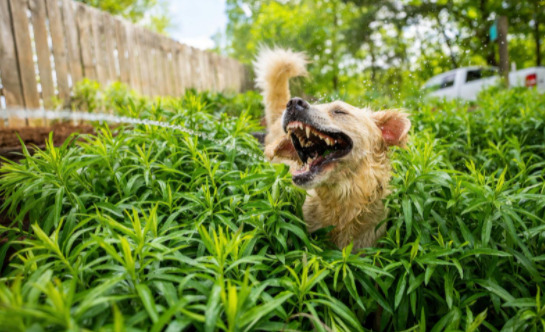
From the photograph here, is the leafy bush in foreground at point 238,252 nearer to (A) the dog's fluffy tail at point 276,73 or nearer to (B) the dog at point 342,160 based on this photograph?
(B) the dog at point 342,160

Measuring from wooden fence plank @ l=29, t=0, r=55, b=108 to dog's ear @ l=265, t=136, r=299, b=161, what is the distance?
389cm

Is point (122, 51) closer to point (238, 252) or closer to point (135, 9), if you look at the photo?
point (238, 252)

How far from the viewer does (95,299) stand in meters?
1.15

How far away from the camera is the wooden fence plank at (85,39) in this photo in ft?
18.4

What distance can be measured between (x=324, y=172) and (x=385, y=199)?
54 centimetres

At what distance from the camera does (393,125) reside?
2.51 metres

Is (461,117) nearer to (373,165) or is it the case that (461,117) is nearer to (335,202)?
(373,165)

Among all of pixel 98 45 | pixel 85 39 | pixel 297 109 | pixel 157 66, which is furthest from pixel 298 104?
pixel 157 66

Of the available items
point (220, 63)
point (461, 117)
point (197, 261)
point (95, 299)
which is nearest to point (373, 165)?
point (197, 261)

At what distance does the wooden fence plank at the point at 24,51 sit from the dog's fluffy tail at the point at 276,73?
10.0 ft

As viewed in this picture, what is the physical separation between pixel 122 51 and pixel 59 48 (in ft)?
5.89

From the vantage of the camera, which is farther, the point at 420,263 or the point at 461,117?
the point at 461,117

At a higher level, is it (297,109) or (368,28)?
(368,28)

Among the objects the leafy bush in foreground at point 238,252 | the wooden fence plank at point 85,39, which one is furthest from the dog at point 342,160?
the wooden fence plank at point 85,39
